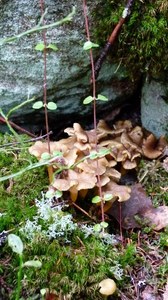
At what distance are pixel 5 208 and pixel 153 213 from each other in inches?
29.9

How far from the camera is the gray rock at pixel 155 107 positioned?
283cm

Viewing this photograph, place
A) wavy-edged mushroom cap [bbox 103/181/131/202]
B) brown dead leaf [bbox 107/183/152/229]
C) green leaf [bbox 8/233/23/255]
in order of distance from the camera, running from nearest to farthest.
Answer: green leaf [bbox 8/233/23/255] < wavy-edged mushroom cap [bbox 103/181/131/202] < brown dead leaf [bbox 107/183/152/229]

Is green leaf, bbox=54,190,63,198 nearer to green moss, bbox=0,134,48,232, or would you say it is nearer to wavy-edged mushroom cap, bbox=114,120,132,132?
green moss, bbox=0,134,48,232

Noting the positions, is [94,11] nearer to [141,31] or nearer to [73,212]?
[141,31]

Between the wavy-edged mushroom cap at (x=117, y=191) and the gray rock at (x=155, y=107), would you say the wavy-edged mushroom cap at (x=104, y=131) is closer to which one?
the gray rock at (x=155, y=107)

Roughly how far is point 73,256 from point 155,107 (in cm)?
119

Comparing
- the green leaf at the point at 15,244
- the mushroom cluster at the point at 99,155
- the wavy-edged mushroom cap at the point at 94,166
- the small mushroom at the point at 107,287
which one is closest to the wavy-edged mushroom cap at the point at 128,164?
the mushroom cluster at the point at 99,155

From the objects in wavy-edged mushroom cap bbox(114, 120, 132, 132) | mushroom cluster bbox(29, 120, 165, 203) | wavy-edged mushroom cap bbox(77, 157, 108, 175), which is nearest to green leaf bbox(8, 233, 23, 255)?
mushroom cluster bbox(29, 120, 165, 203)

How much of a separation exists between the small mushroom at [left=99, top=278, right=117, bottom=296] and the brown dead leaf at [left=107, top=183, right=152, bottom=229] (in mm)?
419

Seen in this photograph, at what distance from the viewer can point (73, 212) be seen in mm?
2350

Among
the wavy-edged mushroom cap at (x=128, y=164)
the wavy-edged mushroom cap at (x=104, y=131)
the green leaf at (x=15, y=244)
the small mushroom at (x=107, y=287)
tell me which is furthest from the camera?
the wavy-edged mushroom cap at (x=104, y=131)

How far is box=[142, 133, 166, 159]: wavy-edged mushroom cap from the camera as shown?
2703 mm

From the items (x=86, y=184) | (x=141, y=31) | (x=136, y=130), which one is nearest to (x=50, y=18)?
(x=141, y=31)

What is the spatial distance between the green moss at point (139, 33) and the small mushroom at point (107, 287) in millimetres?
1223
